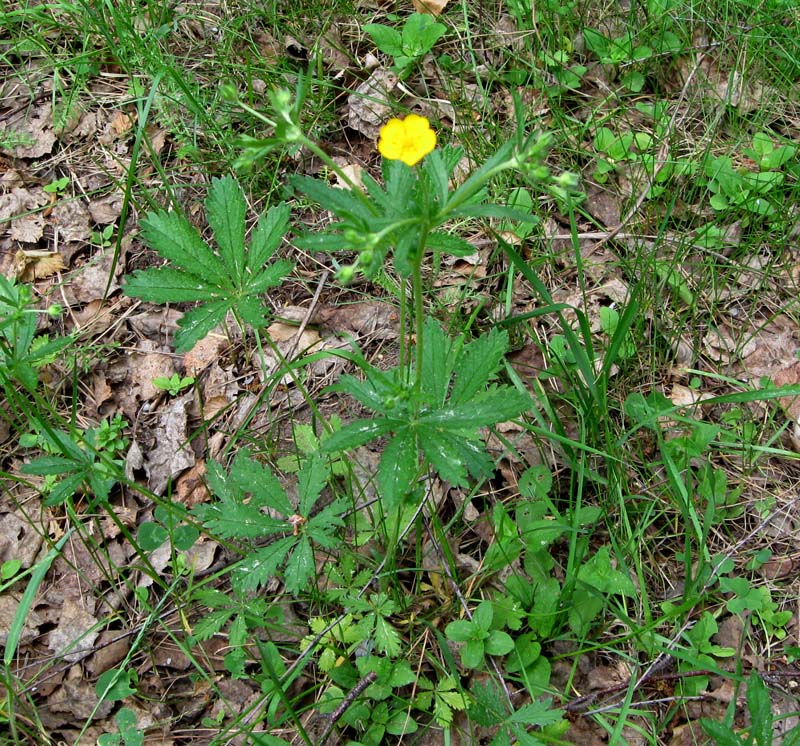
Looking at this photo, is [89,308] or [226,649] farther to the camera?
[89,308]

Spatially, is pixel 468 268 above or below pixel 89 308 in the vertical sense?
below

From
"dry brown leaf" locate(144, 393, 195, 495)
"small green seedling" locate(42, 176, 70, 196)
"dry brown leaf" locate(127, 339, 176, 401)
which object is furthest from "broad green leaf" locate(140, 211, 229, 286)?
"small green seedling" locate(42, 176, 70, 196)

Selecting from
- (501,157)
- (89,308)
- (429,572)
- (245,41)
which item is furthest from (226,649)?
(245,41)

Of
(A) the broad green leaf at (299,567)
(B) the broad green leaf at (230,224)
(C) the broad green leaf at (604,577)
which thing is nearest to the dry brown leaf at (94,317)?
(B) the broad green leaf at (230,224)

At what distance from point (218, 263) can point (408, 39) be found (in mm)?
1806

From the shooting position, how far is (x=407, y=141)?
1.60 m

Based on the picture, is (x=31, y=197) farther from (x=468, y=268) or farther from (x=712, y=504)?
(x=712, y=504)

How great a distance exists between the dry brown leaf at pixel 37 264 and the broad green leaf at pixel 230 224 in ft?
4.73

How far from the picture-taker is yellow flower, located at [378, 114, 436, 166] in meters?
1.58

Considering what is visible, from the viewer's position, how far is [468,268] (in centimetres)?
296

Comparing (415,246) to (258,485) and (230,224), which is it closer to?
(230,224)

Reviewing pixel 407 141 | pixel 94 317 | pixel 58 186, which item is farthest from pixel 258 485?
pixel 58 186

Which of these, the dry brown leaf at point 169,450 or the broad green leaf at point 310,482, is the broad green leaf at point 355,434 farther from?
the dry brown leaf at point 169,450

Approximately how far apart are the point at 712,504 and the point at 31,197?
310 cm
